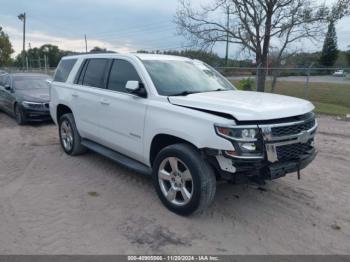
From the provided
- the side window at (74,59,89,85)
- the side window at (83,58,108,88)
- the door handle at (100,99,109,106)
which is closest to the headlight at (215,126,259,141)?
the door handle at (100,99,109,106)

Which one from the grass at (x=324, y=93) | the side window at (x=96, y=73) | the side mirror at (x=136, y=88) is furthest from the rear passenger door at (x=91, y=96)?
the grass at (x=324, y=93)

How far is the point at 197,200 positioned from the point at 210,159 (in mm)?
508

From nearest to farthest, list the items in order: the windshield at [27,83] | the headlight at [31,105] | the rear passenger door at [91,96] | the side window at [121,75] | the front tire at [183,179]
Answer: the front tire at [183,179], the side window at [121,75], the rear passenger door at [91,96], the headlight at [31,105], the windshield at [27,83]

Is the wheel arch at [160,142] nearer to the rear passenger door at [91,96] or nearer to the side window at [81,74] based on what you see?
the rear passenger door at [91,96]

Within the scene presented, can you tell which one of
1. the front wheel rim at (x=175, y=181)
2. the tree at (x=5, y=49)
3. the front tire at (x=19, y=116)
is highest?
the tree at (x=5, y=49)

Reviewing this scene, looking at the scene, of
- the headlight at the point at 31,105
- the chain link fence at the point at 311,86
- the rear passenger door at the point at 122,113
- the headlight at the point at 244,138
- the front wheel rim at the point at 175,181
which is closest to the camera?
the headlight at the point at 244,138

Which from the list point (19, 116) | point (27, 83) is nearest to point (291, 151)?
point (19, 116)

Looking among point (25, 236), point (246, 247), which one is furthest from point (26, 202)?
point (246, 247)

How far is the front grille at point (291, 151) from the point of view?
140 inches

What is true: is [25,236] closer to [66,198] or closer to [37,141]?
[66,198]

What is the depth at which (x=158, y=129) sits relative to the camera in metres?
3.99

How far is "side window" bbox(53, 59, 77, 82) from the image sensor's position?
6336 mm

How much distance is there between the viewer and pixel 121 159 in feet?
15.7

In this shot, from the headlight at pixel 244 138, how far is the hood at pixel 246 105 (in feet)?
0.39
